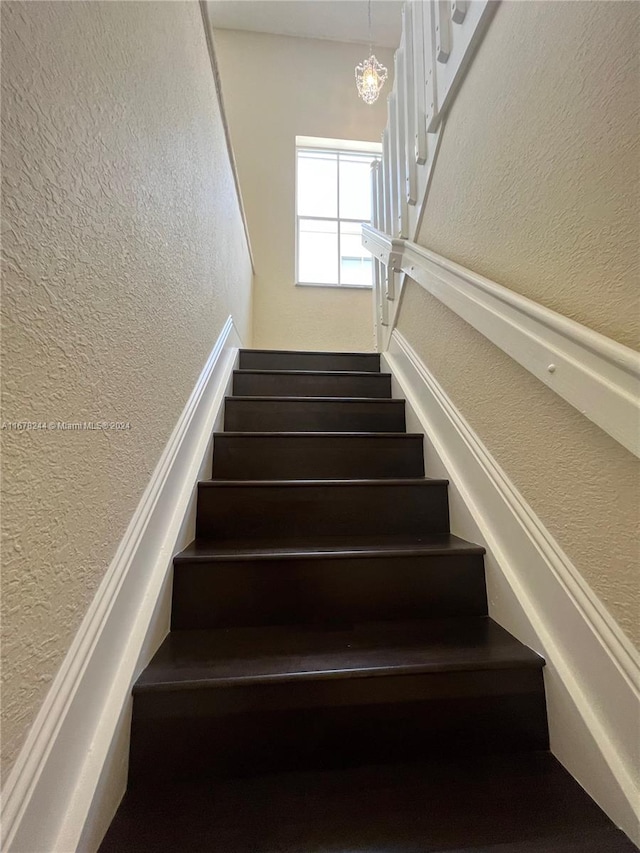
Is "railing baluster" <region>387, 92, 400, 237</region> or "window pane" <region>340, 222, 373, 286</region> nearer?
"railing baluster" <region>387, 92, 400, 237</region>

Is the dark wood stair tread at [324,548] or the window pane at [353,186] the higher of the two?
the window pane at [353,186]

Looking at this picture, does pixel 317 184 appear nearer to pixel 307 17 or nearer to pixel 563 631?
pixel 307 17

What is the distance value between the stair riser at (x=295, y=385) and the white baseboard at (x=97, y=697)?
82 centimetres

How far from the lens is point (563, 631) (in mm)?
746

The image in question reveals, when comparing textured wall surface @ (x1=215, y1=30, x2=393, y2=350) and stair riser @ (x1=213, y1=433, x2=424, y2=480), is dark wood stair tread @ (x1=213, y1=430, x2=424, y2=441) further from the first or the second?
textured wall surface @ (x1=215, y1=30, x2=393, y2=350)

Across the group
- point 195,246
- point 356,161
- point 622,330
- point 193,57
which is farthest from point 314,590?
point 356,161

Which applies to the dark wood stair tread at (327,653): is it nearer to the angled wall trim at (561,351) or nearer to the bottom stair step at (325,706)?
the bottom stair step at (325,706)

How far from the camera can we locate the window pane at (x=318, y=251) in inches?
139

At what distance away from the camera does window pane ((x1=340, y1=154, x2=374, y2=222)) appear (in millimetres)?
3662

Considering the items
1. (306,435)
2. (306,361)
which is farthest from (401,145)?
(306,435)

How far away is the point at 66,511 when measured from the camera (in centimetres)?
57

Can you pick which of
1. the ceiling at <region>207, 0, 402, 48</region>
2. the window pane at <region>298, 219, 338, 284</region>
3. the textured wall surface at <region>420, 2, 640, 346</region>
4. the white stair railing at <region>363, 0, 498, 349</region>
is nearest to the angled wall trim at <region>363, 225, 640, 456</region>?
the textured wall surface at <region>420, 2, 640, 346</region>

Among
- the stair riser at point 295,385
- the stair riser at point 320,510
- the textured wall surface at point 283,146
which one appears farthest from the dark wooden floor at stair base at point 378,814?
the textured wall surface at point 283,146

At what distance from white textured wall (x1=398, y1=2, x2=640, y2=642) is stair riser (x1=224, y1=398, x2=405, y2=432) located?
486mm
